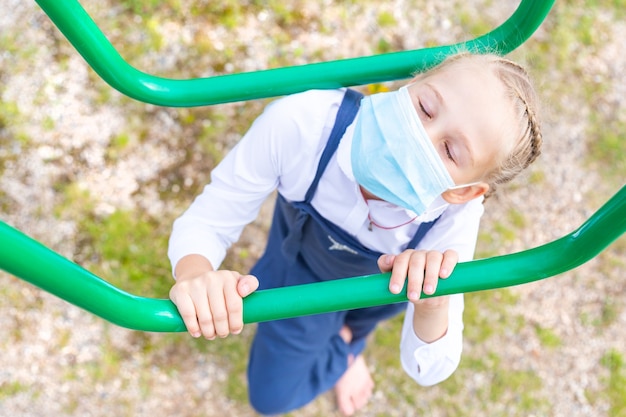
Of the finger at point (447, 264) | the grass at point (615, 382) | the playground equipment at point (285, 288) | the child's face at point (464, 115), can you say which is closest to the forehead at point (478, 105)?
the child's face at point (464, 115)

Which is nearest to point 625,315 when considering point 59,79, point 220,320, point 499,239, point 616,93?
point 499,239

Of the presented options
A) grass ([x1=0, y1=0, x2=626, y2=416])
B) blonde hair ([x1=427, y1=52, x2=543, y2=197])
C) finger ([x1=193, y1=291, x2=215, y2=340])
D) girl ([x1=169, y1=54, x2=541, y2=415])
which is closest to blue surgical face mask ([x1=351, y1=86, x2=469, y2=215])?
girl ([x1=169, y1=54, x2=541, y2=415])

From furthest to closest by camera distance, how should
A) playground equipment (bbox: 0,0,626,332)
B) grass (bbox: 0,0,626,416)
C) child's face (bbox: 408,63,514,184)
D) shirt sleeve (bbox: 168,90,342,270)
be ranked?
grass (bbox: 0,0,626,416) < shirt sleeve (bbox: 168,90,342,270) < child's face (bbox: 408,63,514,184) < playground equipment (bbox: 0,0,626,332)

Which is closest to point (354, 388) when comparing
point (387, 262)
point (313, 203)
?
point (313, 203)

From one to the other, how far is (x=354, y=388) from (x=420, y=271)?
1189 mm

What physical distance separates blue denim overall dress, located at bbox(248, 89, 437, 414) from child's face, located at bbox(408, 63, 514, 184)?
20 cm

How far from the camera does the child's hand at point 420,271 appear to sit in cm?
98

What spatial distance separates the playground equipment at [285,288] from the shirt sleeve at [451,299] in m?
0.29

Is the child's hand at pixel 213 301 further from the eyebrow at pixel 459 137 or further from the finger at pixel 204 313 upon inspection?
the eyebrow at pixel 459 137

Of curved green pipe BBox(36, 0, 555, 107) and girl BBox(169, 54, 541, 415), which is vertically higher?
curved green pipe BBox(36, 0, 555, 107)

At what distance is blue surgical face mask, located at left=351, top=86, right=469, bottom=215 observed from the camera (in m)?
1.11

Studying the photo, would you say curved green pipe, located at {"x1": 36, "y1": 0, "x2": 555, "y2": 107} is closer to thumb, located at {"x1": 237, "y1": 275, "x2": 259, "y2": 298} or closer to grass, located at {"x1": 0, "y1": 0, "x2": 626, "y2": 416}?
thumb, located at {"x1": 237, "y1": 275, "x2": 259, "y2": 298}

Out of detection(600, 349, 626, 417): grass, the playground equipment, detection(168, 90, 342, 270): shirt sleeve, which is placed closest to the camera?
the playground equipment

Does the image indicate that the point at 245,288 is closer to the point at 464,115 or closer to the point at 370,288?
the point at 370,288
